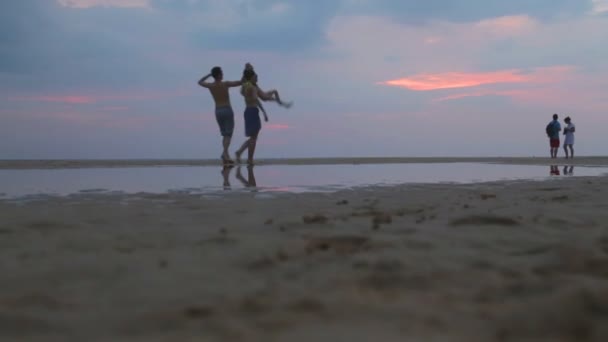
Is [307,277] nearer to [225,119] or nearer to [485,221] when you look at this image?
[485,221]

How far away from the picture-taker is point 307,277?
5.69ft

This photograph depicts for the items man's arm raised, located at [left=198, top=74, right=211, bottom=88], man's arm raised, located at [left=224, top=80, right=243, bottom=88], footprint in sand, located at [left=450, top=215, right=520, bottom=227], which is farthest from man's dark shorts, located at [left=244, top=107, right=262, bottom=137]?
footprint in sand, located at [left=450, top=215, right=520, bottom=227]

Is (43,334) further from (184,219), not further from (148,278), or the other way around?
(184,219)

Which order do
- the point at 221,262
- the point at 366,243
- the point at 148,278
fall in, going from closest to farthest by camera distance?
the point at 148,278 < the point at 221,262 < the point at 366,243

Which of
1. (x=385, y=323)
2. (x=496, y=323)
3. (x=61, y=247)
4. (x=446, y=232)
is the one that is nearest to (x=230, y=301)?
(x=385, y=323)

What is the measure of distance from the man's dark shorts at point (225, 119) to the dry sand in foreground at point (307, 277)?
8.84 meters

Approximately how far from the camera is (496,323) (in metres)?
1.35

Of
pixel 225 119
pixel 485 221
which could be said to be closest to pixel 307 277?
pixel 485 221

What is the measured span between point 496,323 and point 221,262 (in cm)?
105

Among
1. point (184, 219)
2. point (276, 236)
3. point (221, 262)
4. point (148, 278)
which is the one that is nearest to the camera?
point (148, 278)

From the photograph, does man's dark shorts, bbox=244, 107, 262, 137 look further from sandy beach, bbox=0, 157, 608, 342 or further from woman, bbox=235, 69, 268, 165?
sandy beach, bbox=0, 157, 608, 342

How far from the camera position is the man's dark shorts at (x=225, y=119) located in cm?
1181

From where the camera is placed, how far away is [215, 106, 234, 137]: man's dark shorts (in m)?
11.8

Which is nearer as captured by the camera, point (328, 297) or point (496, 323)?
point (496, 323)
